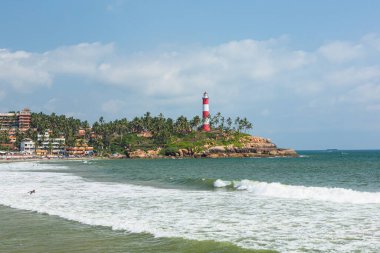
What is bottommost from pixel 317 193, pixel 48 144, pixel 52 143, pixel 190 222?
pixel 190 222

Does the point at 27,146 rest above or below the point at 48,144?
below

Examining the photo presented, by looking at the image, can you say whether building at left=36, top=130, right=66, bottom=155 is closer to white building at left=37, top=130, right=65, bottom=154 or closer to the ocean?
white building at left=37, top=130, right=65, bottom=154

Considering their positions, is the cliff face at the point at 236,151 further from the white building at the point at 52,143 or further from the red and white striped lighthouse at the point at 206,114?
the white building at the point at 52,143

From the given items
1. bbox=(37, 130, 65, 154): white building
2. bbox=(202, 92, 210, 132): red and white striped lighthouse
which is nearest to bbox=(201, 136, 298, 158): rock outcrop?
bbox=(202, 92, 210, 132): red and white striped lighthouse

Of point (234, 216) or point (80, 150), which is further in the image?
point (80, 150)

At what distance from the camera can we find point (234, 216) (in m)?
19.8

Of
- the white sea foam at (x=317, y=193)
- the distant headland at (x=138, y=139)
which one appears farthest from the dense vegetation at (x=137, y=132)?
the white sea foam at (x=317, y=193)

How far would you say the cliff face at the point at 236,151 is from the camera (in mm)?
157250

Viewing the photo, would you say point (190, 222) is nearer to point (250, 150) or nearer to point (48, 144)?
point (250, 150)

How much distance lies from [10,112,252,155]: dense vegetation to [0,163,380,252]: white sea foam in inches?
5318

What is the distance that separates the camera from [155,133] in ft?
576

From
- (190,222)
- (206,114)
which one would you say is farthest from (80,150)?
(190,222)

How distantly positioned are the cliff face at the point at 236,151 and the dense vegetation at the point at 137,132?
4613 mm

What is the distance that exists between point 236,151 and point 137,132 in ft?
169
